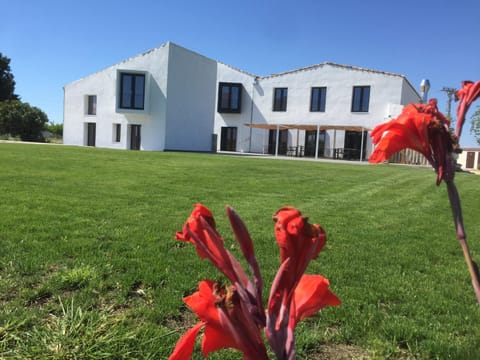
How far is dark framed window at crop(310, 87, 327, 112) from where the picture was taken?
3181cm

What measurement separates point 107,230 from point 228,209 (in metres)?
4.40

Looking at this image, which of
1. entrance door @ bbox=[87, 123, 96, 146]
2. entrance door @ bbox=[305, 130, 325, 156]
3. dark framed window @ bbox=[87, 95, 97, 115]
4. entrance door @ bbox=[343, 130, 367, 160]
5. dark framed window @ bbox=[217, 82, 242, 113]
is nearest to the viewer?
entrance door @ bbox=[343, 130, 367, 160]

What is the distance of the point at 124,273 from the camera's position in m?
3.45

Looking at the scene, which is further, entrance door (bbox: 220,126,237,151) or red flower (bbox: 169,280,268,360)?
entrance door (bbox: 220,126,237,151)

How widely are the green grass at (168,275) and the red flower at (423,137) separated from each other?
1.97 meters

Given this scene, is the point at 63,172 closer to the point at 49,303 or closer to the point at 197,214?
the point at 49,303

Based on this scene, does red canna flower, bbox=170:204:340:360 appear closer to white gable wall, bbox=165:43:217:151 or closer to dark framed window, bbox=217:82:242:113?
white gable wall, bbox=165:43:217:151

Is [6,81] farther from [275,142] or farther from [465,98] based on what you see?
[465,98]

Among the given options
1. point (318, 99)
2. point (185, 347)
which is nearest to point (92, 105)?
point (318, 99)

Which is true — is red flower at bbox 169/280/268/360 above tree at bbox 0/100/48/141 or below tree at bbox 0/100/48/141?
below

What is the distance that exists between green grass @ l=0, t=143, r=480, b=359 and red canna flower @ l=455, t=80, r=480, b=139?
200 cm

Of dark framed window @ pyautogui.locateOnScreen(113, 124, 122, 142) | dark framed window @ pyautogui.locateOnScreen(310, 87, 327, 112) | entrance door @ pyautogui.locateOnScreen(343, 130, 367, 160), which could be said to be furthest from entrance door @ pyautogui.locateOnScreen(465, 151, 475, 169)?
dark framed window @ pyautogui.locateOnScreen(113, 124, 122, 142)

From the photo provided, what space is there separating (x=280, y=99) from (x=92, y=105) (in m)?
16.5

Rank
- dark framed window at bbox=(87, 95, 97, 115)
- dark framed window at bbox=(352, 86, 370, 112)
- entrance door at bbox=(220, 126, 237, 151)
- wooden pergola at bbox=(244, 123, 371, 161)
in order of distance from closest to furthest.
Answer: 1. wooden pergola at bbox=(244, 123, 371, 161)
2. dark framed window at bbox=(352, 86, 370, 112)
3. entrance door at bbox=(220, 126, 237, 151)
4. dark framed window at bbox=(87, 95, 97, 115)
